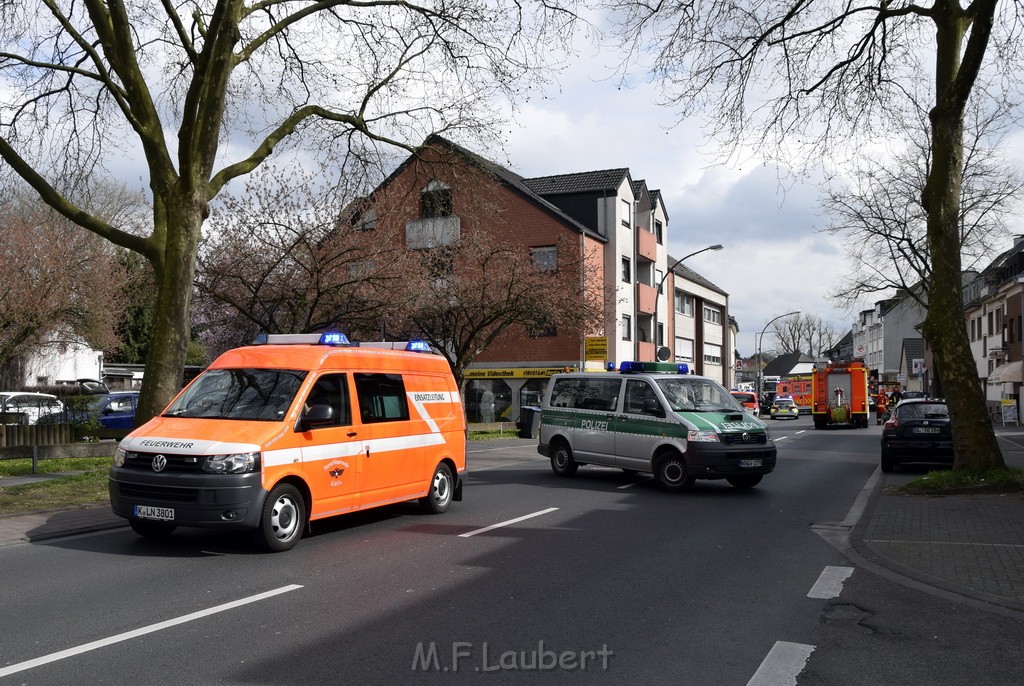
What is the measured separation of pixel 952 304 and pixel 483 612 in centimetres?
1042

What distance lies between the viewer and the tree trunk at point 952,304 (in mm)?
13844

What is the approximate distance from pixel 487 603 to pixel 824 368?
Result: 133 ft

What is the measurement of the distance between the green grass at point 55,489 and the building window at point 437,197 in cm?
790

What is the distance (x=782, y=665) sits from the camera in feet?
17.4

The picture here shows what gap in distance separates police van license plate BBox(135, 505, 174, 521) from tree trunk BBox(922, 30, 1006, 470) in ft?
36.7

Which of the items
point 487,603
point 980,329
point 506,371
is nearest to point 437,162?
point 487,603

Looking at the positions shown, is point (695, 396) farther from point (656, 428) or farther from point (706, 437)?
point (706, 437)

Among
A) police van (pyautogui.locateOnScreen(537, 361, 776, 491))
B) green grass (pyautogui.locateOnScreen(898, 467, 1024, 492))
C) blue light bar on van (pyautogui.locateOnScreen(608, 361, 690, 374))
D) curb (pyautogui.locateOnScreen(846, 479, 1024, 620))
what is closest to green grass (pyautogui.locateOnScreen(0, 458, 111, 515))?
police van (pyautogui.locateOnScreen(537, 361, 776, 491))

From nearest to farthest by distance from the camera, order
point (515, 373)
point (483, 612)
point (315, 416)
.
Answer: point (483, 612) → point (315, 416) → point (515, 373)

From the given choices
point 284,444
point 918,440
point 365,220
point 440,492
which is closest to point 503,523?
point 440,492

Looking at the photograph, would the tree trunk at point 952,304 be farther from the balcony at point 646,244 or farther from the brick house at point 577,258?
the balcony at point 646,244

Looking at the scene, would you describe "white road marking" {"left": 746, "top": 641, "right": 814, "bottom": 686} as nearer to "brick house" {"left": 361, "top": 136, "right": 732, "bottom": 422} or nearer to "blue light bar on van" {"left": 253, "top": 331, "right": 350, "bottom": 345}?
"blue light bar on van" {"left": 253, "top": 331, "right": 350, "bottom": 345}

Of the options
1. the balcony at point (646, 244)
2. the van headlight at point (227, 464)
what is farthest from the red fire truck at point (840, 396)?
the van headlight at point (227, 464)

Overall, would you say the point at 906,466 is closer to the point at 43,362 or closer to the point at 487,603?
the point at 487,603
